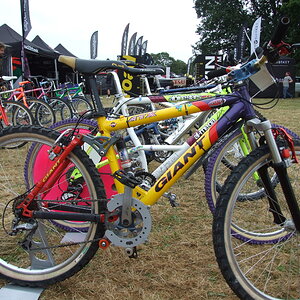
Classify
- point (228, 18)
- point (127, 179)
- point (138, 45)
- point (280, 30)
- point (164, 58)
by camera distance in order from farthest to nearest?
1. point (164, 58)
2. point (228, 18)
3. point (138, 45)
4. point (127, 179)
5. point (280, 30)

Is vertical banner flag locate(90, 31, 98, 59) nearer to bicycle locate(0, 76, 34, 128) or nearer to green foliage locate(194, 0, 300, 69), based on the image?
bicycle locate(0, 76, 34, 128)

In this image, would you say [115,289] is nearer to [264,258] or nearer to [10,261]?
[10,261]

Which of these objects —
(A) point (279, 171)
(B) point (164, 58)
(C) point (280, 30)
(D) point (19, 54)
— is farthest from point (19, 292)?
(B) point (164, 58)

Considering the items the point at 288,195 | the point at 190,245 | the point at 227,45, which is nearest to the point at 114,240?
the point at 190,245

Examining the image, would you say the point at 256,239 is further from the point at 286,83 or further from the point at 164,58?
the point at 164,58

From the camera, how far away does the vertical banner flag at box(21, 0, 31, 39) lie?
10.6 metres

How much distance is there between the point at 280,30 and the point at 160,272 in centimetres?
159

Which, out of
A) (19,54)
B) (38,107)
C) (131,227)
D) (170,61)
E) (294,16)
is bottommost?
(170,61)

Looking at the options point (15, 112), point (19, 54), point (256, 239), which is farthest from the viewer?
point (19, 54)

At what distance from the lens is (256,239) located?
2.24 meters

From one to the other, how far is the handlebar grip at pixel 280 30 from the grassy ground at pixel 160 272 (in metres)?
1.43

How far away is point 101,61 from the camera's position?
1830mm

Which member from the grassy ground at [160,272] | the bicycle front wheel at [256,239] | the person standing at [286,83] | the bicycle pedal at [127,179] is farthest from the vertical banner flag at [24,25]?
the person standing at [286,83]

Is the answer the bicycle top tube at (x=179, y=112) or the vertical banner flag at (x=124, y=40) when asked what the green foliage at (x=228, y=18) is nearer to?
the vertical banner flag at (x=124, y=40)
